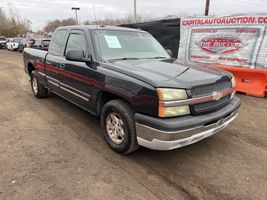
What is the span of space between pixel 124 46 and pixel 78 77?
0.94m

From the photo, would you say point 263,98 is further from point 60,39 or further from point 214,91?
point 60,39

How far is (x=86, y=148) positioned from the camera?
11.8 feet

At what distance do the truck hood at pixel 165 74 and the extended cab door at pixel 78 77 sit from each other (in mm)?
533

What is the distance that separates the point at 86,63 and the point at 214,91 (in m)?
1.99


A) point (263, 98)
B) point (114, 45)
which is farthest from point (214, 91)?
point (263, 98)

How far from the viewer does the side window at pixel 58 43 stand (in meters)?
4.72

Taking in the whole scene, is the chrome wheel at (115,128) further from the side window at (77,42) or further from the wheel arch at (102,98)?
the side window at (77,42)

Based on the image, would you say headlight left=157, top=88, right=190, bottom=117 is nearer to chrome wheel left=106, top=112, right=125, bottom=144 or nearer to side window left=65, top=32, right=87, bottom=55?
chrome wheel left=106, top=112, right=125, bottom=144

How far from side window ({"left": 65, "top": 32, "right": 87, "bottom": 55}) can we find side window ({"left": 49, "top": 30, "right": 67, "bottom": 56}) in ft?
0.88

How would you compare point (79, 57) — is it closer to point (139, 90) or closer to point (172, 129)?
point (139, 90)

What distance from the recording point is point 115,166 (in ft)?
10.3

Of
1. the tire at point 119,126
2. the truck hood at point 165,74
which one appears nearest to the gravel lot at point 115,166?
the tire at point 119,126

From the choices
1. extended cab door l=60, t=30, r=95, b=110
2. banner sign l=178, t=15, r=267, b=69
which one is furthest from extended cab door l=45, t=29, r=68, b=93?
banner sign l=178, t=15, r=267, b=69

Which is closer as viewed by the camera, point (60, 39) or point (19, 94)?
point (60, 39)
